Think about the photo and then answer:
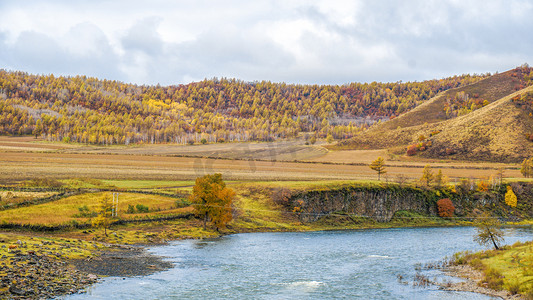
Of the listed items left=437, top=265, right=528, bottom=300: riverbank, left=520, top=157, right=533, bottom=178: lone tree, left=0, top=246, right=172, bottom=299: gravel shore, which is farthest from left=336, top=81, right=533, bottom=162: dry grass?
left=0, top=246, right=172, bottom=299: gravel shore

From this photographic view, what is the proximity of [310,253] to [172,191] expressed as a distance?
39338 millimetres

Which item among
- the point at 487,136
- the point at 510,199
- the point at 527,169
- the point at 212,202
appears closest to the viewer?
the point at 212,202

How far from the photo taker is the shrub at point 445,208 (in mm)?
104887

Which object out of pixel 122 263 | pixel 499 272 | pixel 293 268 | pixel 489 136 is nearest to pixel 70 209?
pixel 122 263

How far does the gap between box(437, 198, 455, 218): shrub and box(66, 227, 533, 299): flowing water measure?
85.2ft

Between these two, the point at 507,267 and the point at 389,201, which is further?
the point at 389,201

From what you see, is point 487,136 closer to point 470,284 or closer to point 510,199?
point 510,199

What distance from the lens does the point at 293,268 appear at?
49.7 meters

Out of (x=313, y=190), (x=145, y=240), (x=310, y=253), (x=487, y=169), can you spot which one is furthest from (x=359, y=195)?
(x=487, y=169)

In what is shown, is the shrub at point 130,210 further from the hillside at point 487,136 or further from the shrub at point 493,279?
the hillside at point 487,136

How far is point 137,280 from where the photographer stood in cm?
4084

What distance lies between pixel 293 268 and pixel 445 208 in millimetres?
66891

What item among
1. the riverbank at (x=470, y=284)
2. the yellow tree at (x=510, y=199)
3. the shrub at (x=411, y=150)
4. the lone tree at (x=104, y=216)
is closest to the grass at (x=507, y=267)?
the riverbank at (x=470, y=284)

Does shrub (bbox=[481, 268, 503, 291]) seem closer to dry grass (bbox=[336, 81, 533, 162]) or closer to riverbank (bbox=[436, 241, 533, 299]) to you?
riverbank (bbox=[436, 241, 533, 299])
